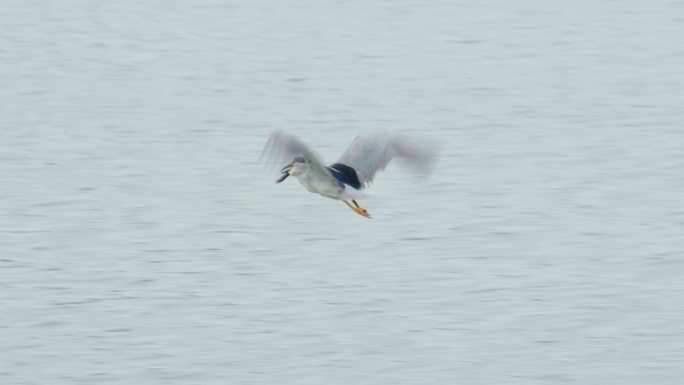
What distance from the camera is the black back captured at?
950 centimetres

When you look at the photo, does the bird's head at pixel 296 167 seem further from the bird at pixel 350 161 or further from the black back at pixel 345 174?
the black back at pixel 345 174

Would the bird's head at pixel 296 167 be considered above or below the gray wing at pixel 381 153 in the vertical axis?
above

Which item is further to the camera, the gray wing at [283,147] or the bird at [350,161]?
the gray wing at [283,147]

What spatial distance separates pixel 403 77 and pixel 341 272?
5.64m

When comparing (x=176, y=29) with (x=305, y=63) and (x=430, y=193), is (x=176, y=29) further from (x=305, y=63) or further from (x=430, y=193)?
(x=430, y=193)

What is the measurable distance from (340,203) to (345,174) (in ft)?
10.9

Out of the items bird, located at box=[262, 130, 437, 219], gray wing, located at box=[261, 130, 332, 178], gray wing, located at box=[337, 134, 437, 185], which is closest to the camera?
bird, located at box=[262, 130, 437, 219]

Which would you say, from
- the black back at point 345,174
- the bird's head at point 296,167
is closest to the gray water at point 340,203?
the black back at point 345,174

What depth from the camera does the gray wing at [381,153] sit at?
994 centimetres

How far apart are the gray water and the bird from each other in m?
1.00

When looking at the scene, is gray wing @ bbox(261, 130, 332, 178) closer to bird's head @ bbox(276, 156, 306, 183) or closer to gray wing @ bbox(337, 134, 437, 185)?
bird's head @ bbox(276, 156, 306, 183)

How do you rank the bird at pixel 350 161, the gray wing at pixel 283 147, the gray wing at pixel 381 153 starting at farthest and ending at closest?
the gray wing at pixel 381 153 → the gray wing at pixel 283 147 → the bird at pixel 350 161

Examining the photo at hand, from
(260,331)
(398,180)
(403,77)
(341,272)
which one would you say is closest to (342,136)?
(398,180)

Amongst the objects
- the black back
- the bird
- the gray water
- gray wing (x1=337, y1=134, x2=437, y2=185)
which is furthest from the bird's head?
the gray water
